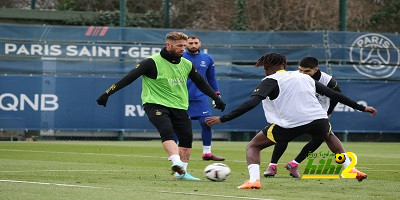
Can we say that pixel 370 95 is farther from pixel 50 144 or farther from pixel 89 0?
pixel 89 0

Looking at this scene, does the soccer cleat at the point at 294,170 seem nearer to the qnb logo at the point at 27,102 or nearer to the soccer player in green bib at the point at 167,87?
the soccer player in green bib at the point at 167,87

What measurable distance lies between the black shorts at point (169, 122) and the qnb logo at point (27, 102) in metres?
12.1

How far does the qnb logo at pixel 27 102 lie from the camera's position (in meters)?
24.1

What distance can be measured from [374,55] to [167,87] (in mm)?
15145

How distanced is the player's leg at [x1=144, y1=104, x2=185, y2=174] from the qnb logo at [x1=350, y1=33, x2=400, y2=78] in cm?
1502

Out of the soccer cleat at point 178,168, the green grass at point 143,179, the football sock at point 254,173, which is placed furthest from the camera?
the soccer cleat at point 178,168

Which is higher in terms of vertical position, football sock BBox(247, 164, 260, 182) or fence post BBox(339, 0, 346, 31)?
fence post BBox(339, 0, 346, 31)

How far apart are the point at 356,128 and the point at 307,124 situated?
15.4 meters

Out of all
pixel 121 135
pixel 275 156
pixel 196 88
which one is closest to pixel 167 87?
pixel 275 156

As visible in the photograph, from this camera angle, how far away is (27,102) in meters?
24.4

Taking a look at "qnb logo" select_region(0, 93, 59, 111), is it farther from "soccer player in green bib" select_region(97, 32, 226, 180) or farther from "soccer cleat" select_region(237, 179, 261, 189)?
"soccer cleat" select_region(237, 179, 261, 189)

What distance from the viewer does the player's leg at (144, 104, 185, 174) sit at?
11969 mm

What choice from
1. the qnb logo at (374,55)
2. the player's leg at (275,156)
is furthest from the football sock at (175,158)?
the qnb logo at (374,55)

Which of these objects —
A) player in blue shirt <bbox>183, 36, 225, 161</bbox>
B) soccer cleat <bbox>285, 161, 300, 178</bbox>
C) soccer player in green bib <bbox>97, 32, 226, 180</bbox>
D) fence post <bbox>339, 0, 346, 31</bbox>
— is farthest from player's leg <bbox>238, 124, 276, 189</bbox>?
fence post <bbox>339, 0, 346, 31</bbox>
